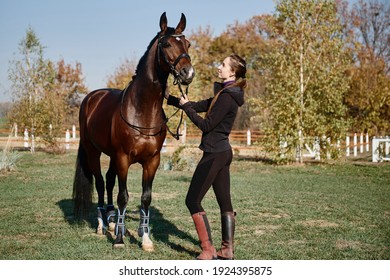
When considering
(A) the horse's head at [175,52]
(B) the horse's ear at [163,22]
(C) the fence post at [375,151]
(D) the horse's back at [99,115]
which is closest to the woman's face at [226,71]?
(A) the horse's head at [175,52]

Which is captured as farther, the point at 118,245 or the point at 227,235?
the point at 118,245

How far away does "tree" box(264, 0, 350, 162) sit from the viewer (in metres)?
16.6

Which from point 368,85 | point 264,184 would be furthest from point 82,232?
point 368,85

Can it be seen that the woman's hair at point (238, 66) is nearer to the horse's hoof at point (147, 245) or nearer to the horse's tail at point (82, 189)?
the horse's hoof at point (147, 245)

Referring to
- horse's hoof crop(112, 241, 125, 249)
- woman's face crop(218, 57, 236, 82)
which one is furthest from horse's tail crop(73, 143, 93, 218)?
woman's face crop(218, 57, 236, 82)

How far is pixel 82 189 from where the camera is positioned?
7004 millimetres

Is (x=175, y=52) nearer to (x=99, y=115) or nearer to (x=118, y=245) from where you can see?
(x=99, y=115)

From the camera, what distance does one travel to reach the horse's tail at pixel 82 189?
22.9ft

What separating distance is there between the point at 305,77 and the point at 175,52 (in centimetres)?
1372

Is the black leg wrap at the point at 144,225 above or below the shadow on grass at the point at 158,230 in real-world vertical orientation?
above

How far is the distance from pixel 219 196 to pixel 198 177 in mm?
309

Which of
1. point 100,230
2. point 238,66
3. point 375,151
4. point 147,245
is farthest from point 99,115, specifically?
point 375,151

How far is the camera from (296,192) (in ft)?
34.1

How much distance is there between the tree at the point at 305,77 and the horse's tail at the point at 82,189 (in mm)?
10710
